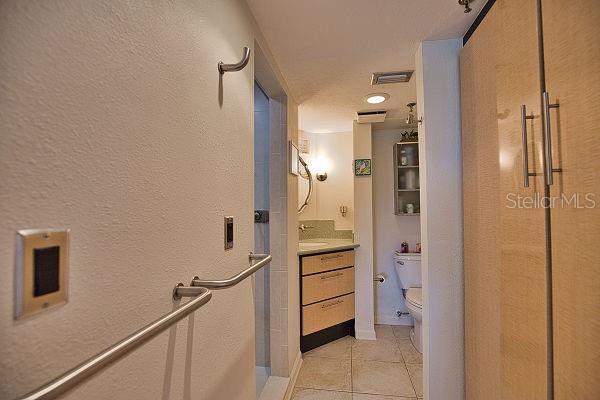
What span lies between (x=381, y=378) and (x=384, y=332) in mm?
836

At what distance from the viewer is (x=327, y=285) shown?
8.01 ft

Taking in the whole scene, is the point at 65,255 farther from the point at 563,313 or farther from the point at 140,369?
the point at 563,313

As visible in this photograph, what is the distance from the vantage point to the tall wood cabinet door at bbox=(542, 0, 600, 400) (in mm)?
614

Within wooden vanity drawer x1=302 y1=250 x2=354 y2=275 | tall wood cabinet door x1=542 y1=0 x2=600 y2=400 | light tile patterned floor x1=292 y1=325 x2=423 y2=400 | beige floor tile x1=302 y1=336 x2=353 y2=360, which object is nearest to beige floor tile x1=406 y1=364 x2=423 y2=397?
light tile patterned floor x1=292 y1=325 x2=423 y2=400

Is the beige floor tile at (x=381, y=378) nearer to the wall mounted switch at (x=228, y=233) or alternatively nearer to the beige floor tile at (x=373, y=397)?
the beige floor tile at (x=373, y=397)

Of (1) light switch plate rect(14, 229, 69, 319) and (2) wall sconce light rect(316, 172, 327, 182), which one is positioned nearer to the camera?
(1) light switch plate rect(14, 229, 69, 319)

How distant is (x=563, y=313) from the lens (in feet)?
2.32

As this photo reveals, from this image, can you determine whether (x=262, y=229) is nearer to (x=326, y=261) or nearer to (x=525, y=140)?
(x=326, y=261)

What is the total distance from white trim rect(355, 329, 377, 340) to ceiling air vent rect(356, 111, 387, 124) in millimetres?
2034

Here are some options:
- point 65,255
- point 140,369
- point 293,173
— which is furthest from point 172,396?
point 293,173

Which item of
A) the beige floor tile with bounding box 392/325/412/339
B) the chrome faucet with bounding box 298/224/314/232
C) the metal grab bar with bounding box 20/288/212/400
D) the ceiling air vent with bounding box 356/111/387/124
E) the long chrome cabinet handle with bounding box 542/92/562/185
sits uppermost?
the ceiling air vent with bounding box 356/111/387/124

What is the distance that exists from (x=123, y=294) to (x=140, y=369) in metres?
0.16

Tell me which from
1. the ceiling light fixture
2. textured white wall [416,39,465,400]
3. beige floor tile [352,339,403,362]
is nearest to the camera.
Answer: textured white wall [416,39,465,400]

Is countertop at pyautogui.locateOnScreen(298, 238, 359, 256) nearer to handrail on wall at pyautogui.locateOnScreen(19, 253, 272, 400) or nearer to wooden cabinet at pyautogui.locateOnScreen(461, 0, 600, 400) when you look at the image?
wooden cabinet at pyautogui.locateOnScreen(461, 0, 600, 400)
